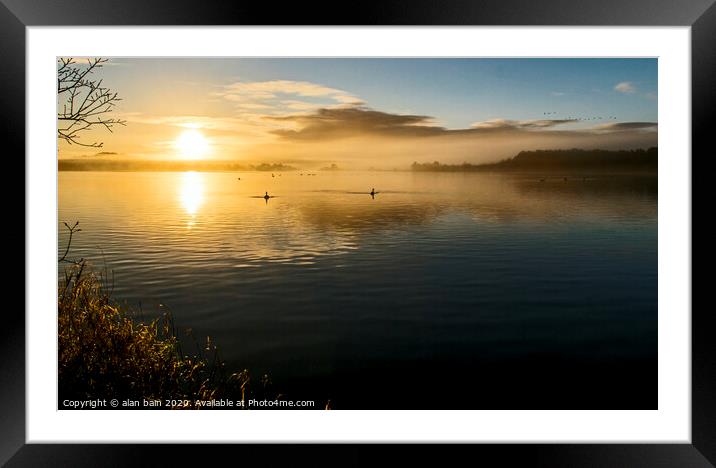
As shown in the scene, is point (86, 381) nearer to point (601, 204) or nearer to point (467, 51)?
point (467, 51)

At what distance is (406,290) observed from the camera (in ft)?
24.2

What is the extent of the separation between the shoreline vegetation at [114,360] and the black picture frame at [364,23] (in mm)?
669

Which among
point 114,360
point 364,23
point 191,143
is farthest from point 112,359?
point 191,143

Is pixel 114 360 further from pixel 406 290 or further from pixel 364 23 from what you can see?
pixel 406 290

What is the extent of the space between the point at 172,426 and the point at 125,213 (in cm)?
879

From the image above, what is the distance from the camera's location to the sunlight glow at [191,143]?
7.23 meters

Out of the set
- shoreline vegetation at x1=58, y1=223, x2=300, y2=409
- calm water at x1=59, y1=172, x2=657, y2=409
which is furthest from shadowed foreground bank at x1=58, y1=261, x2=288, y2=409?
calm water at x1=59, y1=172, x2=657, y2=409

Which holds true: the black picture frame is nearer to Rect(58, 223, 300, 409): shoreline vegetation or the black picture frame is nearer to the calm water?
Rect(58, 223, 300, 409): shoreline vegetation

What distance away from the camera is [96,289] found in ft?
12.8

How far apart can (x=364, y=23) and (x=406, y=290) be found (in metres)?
5.26

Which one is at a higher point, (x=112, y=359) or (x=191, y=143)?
(x=191, y=143)

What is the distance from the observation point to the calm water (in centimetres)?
486

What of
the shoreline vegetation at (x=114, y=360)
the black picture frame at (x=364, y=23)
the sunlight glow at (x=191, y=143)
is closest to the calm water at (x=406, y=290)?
the shoreline vegetation at (x=114, y=360)

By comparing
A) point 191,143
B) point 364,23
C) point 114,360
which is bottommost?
point 114,360
